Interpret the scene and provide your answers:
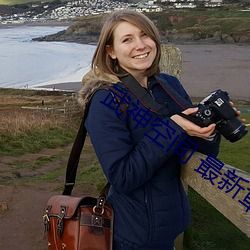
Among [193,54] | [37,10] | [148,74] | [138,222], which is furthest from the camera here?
[37,10]

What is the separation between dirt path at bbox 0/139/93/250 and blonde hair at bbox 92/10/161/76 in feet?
8.49

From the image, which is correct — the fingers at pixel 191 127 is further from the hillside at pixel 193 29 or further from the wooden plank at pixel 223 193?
the hillside at pixel 193 29

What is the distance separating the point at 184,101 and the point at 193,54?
45537 millimetres

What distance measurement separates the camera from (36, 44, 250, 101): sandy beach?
27.4m

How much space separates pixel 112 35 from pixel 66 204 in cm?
80

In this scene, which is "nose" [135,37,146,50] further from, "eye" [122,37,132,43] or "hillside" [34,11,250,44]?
"hillside" [34,11,250,44]

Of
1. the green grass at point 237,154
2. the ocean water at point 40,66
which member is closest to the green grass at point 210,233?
the green grass at point 237,154

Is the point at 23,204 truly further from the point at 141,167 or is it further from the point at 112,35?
the point at 141,167

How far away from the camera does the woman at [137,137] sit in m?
1.99

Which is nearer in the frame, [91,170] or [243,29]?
[91,170]

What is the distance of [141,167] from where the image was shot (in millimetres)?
1961

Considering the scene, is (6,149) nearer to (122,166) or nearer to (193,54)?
(122,166)

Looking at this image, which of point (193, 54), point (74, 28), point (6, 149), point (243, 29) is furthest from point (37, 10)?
point (6, 149)

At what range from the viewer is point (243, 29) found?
207 ft
